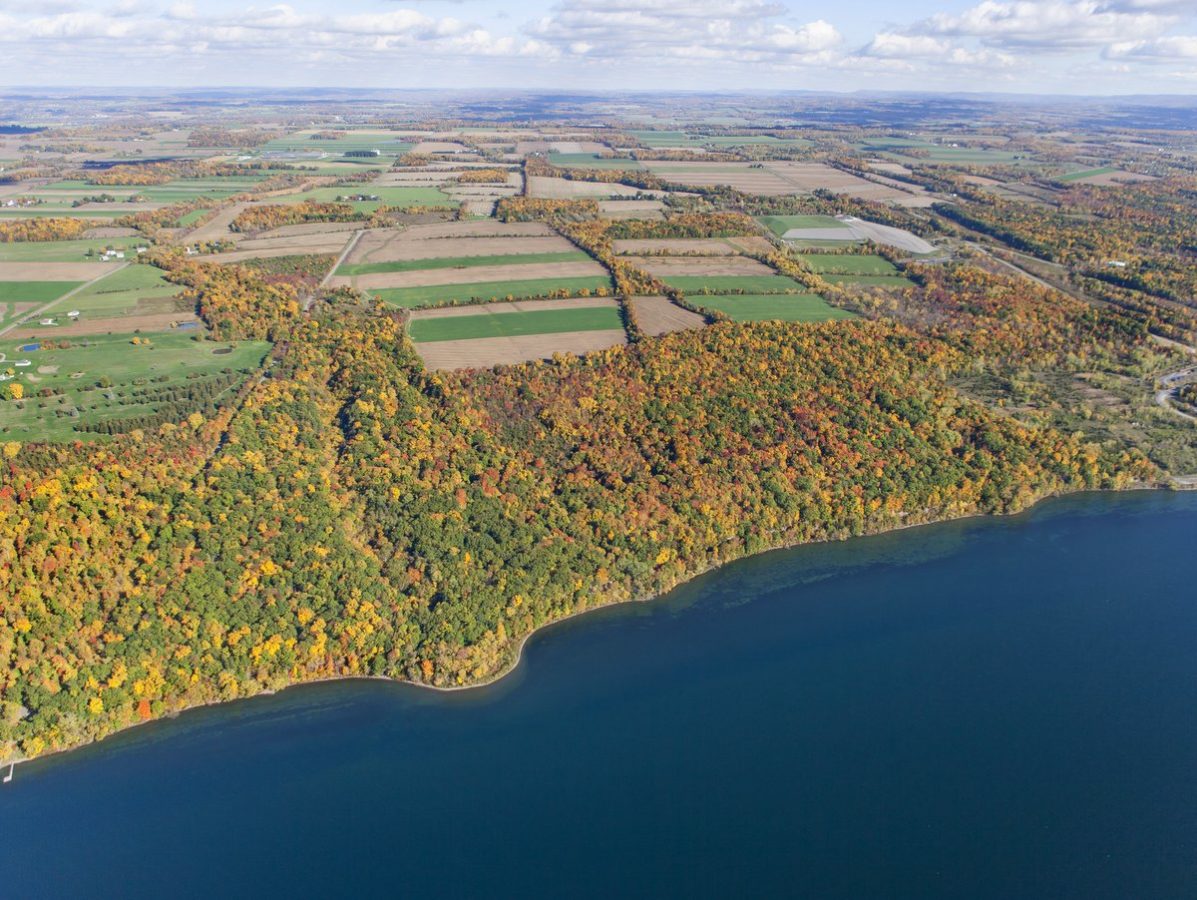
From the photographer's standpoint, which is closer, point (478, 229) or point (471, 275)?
point (471, 275)

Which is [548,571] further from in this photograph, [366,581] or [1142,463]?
[1142,463]

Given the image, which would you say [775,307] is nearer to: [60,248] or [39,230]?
[60,248]

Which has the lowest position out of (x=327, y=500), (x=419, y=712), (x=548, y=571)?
(x=419, y=712)

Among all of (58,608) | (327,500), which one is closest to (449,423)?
(327,500)

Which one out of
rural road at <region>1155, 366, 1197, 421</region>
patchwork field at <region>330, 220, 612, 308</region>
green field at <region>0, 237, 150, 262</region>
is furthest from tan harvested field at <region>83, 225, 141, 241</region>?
rural road at <region>1155, 366, 1197, 421</region>

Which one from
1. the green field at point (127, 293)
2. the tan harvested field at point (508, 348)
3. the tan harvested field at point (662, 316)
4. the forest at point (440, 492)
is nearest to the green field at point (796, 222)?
the tan harvested field at point (662, 316)

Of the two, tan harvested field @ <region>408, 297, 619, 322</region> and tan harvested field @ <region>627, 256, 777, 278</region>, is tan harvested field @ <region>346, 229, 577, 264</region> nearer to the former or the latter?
tan harvested field @ <region>627, 256, 777, 278</region>

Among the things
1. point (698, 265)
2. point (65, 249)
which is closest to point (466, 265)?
point (698, 265)
